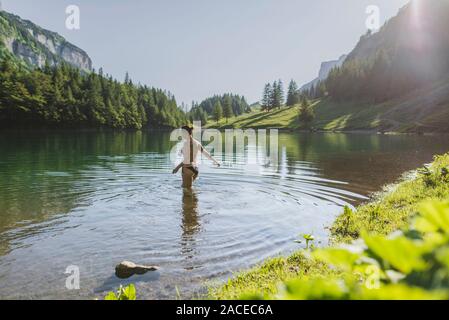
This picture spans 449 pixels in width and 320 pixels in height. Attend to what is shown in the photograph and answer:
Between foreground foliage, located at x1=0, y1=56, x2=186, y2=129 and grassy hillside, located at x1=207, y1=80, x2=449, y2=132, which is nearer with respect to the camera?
grassy hillside, located at x1=207, y1=80, x2=449, y2=132

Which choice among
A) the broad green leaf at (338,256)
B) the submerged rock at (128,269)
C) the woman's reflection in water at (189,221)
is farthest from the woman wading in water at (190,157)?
the broad green leaf at (338,256)

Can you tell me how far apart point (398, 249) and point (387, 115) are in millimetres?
133464

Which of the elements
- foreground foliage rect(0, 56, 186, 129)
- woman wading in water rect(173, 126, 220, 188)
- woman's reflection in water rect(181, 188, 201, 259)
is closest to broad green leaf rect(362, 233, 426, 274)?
woman's reflection in water rect(181, 188, 201, 259)

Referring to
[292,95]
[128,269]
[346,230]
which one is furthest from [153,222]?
[292,95]

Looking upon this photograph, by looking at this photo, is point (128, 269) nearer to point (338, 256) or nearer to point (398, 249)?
point (338, 256)

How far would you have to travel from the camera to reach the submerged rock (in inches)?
342

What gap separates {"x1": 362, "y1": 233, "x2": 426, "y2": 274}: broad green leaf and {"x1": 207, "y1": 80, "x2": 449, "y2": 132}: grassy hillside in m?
105

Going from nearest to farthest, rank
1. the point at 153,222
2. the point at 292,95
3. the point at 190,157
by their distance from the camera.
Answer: the point at 153,222 → the point at 190,157 → the point at 292,95

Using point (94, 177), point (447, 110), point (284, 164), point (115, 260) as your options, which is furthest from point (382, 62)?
point (115, 260)

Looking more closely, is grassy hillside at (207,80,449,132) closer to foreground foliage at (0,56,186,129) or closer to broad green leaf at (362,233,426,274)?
foreground foliage at (0,56,186,129)

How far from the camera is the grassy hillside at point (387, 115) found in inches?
4003

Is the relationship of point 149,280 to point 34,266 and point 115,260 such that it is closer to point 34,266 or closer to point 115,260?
point 115,260

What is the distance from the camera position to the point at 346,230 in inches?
473
